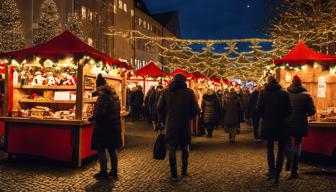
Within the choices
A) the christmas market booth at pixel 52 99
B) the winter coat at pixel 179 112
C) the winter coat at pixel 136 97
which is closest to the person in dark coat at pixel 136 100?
the winter coat at pixel 136 97

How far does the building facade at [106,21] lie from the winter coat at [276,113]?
23746 mm

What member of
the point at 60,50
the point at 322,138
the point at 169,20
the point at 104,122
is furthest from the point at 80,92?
the point at 169,20

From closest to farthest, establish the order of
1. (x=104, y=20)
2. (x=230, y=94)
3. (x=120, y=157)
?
(x=120, y=157), (x=230, y=94), (x=104, y=20)

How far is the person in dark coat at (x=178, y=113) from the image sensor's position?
8.21m

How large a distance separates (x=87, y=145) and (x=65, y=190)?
9.38 ft

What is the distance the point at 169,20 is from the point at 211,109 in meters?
Result: 58.2

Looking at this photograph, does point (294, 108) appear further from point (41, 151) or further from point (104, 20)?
point (104, 20)

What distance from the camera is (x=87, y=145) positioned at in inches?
410

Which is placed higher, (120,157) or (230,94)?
(230,94)

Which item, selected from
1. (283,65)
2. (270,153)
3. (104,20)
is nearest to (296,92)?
(270,153)

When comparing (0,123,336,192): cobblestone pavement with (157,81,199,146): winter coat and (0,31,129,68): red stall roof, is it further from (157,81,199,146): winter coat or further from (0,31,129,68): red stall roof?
(0,31,129,68): red stall roof

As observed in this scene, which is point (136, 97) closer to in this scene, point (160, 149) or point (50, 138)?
point (50, 138)

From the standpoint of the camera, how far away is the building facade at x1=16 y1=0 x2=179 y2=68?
124 feet

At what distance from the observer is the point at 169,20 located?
71.9 metres
